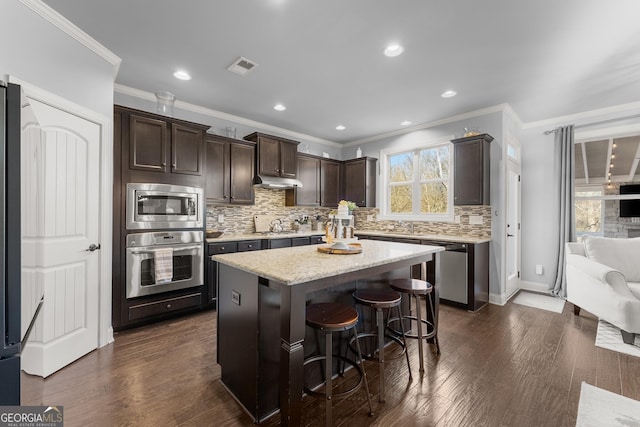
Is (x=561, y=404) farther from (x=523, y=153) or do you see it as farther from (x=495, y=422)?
(x=523, y=153)

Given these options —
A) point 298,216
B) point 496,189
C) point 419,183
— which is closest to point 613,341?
point 496,189

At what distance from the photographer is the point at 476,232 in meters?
4.21

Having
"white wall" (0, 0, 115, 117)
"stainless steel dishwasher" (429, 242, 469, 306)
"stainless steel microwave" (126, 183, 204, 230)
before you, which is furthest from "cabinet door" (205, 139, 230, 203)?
"stainless steel dishwasher" (429, 242, 469, 306)

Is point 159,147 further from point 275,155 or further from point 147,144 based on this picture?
point 275,155

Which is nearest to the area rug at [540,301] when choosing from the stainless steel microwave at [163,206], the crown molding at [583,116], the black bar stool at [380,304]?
the crown molding at [583,116]

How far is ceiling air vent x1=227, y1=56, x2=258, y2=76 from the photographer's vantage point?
2.79 m

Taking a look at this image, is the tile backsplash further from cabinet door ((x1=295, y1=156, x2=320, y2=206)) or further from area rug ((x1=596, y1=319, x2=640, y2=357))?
area rug ((x1=596, y1=319, x2=640, y2=357))

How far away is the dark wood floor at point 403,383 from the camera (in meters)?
1.74

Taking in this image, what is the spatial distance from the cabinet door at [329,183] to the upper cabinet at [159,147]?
2459mm

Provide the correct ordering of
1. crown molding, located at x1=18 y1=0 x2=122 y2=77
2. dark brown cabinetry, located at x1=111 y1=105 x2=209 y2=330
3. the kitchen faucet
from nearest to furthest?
crown molding, located at x1=18 y1=0 x2=122 y2=77
dark brown cabinetry, located at x1=111 y1=105 x2=209 y2=330
the kitchen faucet

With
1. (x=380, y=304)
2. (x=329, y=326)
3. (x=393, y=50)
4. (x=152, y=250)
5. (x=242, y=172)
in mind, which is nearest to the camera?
(x=329, y=326)

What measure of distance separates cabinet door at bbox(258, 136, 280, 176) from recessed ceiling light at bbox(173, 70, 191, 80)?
1.40m

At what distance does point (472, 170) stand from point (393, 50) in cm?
222

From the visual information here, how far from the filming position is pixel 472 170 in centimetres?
399
